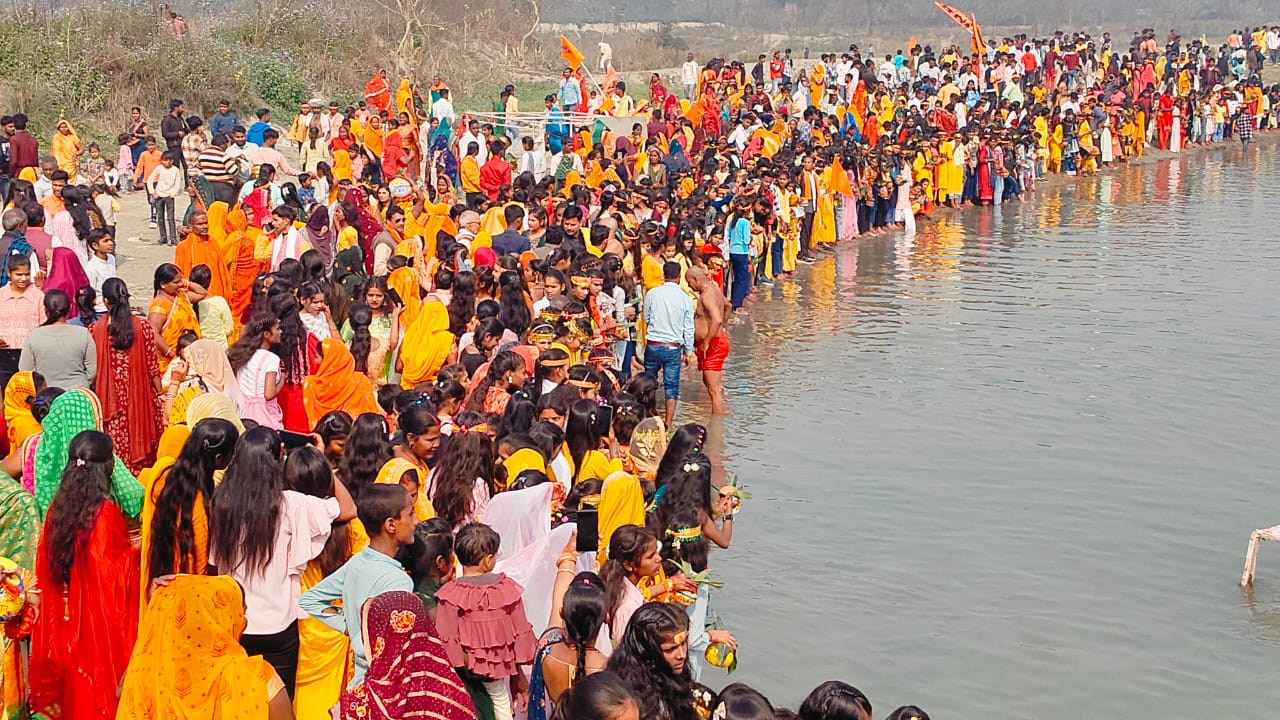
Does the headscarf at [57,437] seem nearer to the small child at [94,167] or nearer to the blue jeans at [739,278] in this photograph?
the blue jeans at [739,278]

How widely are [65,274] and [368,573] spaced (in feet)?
18.6

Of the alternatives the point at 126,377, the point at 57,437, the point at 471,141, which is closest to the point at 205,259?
the point at 126,377

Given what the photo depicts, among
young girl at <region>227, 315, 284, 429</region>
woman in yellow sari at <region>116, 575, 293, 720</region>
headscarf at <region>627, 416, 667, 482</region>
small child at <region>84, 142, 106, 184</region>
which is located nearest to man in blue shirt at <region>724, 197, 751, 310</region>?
small child at <region>84, 142, 106, 184</region>

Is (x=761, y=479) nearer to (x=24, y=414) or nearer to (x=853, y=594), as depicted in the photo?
(x=853, y=594)

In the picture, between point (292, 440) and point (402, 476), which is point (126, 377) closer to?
point (292, 440)

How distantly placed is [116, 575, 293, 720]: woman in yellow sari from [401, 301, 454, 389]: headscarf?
15.9 feet

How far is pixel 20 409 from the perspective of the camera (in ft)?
24.4

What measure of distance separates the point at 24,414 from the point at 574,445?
2662 mm

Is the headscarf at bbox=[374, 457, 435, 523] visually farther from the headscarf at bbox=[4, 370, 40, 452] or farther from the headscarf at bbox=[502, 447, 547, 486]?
the headscarf at bbox=[4, 370, 40, 452]

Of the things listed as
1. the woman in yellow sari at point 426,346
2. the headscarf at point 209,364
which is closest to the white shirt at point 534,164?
the woman in yellow sari at point 426,346

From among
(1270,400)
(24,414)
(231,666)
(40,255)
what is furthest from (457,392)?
(1270,400)

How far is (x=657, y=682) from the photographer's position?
15.5 ft

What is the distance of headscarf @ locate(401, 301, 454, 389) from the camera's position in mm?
9648

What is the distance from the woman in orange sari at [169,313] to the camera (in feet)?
29.4
